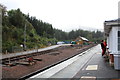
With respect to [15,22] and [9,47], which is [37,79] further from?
[15,22]

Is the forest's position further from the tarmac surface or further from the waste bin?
the waste bin

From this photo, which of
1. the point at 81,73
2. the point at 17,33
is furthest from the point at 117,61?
the point at 17,33

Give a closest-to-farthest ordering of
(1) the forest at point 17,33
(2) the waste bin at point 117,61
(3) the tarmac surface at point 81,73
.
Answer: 1. (3) the tarmac surface at point 81,73
2. (2) the waste bin at point 117,61
3. (1) the forest at point 17,33

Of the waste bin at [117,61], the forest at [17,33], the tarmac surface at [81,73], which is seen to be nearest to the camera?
the tarmac surface at [81,73]

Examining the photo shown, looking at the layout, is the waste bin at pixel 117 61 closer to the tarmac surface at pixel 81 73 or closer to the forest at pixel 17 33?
the tarmac surface at pixel 81 73

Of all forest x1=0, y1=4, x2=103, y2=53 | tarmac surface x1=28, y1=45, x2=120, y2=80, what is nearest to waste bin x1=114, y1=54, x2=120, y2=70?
tarmac surface x1=28, y1=45, x2=120, y2=80

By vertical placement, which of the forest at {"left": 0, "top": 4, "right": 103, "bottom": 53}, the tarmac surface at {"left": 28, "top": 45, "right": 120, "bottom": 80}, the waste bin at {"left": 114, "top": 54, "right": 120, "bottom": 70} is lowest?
the tarmac surface at {"left": 28, "top": 45, "right": 120, "bottom": 80}

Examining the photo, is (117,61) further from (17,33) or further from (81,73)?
(17,33)

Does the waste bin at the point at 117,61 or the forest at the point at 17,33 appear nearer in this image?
the waste bin at the point at 117,61

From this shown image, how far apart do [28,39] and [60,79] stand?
39.1 meters

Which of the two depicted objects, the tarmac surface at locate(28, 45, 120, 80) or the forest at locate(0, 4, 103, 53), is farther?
the forest at locate(0, 4, 103, 53)

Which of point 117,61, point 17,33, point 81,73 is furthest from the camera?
point 17,33

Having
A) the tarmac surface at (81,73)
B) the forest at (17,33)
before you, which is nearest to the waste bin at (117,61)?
the tarmac surface at (81,73)

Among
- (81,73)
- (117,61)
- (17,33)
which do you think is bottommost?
(81,73)
